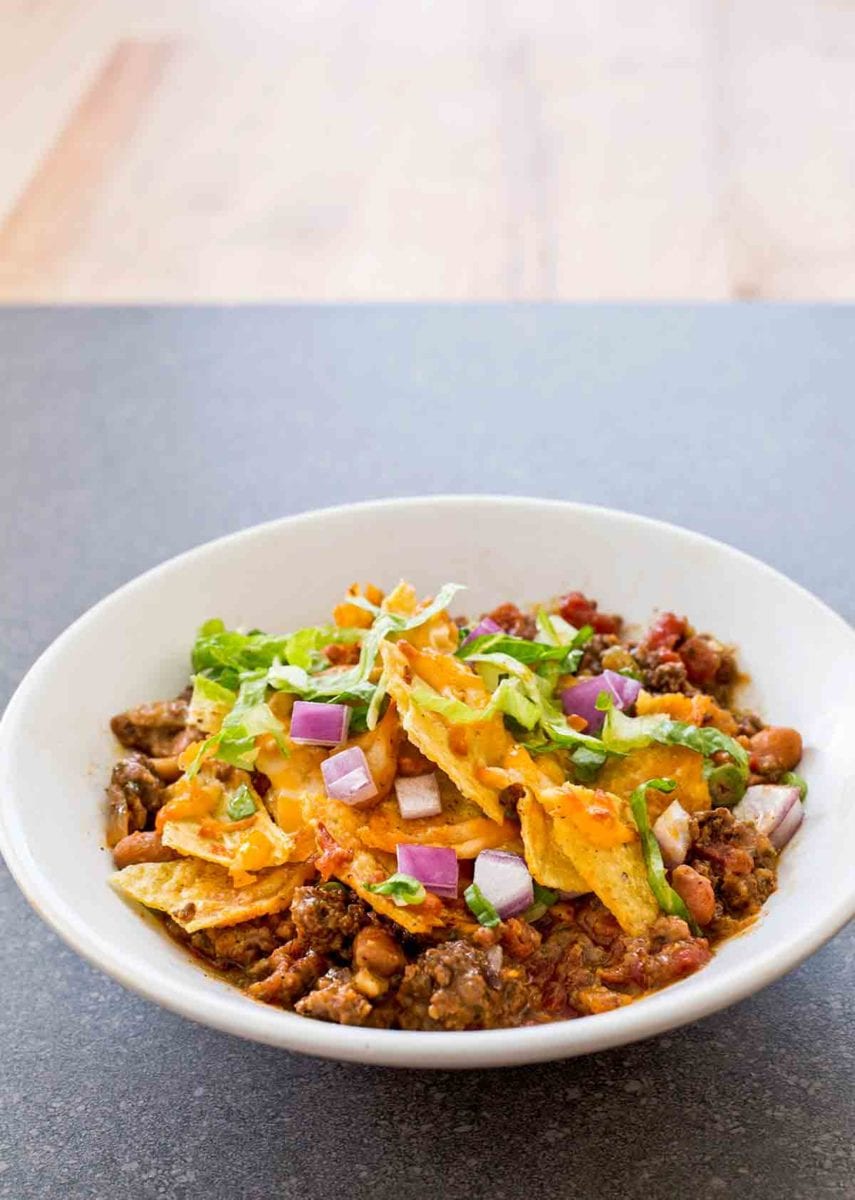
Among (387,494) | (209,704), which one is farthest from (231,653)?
(387,494)

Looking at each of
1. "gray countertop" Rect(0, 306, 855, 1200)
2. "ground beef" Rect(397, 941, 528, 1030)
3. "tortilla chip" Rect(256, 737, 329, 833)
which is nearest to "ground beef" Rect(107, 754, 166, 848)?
"tortilla chip" Rect(256, 737, 329, 833)

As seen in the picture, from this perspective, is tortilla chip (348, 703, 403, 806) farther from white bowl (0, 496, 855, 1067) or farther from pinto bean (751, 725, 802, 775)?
pinto bean (751, 725, 802, 775)

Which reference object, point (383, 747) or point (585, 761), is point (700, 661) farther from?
point (383, 747)

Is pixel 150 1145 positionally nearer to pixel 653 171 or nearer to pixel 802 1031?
pixel 802 1031

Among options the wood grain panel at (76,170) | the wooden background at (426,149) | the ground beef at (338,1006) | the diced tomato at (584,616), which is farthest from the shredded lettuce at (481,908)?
the wood grain panel at (76,170)

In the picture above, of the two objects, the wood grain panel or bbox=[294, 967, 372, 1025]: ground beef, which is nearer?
bbox=[294, 967, 372, 1025]: ground beef

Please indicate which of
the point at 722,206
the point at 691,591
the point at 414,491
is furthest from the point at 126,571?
the point at 722,206

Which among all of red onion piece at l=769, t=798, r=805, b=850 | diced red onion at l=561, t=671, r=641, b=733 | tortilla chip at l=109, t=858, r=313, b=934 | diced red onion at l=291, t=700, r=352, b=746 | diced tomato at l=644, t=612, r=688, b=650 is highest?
diced red onion at l=291, t=700, r=352, b=746
